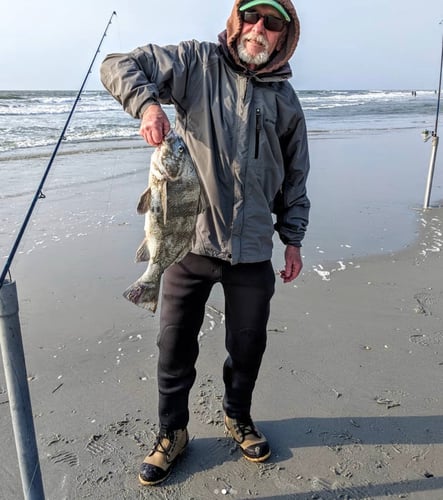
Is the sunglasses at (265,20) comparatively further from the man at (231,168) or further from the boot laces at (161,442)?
the boot laces at (161,442)

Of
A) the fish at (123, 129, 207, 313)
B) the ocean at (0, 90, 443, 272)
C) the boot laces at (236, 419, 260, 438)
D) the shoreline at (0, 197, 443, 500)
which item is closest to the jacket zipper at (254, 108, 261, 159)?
the fish at (123, 129, 207, 313)

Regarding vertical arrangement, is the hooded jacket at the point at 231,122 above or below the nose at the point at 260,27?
below

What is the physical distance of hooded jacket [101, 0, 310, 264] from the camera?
9.01ft

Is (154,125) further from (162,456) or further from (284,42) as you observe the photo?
(162,456)

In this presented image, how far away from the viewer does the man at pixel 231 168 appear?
2.74 meters

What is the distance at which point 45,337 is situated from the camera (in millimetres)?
4461

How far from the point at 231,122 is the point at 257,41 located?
48 cm

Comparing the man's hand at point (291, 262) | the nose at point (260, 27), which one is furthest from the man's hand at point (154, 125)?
the man's hand at point (291, 262)

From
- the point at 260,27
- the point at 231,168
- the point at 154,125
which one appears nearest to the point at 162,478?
the point at 231,168

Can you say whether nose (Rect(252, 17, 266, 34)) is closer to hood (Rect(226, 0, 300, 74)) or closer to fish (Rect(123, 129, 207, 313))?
hood (Rect(226, 0, 300, 74))

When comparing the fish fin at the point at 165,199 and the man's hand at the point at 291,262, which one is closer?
the fish fin at the point at 165,199

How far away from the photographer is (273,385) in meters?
3.92

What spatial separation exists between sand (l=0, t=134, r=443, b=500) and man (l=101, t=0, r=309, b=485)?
0.24m

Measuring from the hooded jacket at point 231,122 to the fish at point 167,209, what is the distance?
7.2 inches
